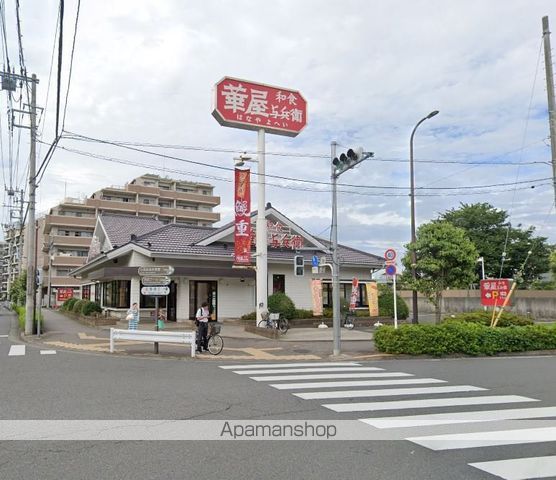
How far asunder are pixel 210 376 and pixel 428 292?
42.5 feet

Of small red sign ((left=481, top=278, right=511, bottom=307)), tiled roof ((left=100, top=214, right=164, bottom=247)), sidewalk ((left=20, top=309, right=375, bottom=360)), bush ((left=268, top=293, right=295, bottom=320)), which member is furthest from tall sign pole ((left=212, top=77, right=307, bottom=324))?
tiled roof ((left=100, top=214, right=164, bottom=247))

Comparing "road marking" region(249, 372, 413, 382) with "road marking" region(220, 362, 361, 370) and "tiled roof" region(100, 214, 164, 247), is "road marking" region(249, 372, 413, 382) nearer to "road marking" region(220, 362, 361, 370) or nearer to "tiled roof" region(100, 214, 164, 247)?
"road marking" region(220, 362, 361, 370)

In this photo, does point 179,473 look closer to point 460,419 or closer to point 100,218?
point 460,419

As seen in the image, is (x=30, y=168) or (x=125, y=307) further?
(x=125, y=307)

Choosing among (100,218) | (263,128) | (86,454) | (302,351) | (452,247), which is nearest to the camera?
(86,454)

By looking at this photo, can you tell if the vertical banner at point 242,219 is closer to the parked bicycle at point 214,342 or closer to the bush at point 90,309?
the parked bicycle at point 214,342

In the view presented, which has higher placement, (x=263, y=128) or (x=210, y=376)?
(x=263, y=128)

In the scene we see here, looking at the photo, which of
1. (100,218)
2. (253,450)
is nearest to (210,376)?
(253,450)

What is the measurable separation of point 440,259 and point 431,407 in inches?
533

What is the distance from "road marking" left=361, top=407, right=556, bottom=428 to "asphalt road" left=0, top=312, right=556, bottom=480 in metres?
0.08

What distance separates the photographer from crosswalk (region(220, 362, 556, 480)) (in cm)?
552

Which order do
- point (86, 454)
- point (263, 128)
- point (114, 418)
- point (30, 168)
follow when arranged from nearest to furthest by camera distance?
point (86, 454), point (114, 418), point (30, 168), point (263, 128)

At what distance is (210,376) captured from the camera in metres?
10.6

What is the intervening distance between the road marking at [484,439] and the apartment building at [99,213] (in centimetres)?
5609
